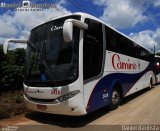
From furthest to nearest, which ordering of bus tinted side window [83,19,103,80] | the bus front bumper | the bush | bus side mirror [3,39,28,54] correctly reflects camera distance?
1. the bush
2. bus side mirror [3,39,28,54]
3. bus tinted side window [83,19,103,80]
4. the bus front bumper

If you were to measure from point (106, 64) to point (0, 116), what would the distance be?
4.21 metres

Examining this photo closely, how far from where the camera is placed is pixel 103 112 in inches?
371

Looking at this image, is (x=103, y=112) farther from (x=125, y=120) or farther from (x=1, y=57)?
(x=1, y=57)

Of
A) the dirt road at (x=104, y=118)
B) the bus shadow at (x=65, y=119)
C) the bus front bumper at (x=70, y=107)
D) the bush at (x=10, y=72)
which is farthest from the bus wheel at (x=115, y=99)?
the bush at (x=10, y=72)

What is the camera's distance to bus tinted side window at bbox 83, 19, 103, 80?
755 cm

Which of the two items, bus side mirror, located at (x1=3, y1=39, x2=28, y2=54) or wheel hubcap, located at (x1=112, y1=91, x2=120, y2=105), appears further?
wheel hubcap, located at (x1=112, y1=91, x2=120, y2=105)

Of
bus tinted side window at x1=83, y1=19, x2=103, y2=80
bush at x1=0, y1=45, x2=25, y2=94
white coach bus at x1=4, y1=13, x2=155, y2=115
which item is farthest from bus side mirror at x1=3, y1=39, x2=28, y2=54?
bush at x1=0, y1=45, x2=25, y2=94

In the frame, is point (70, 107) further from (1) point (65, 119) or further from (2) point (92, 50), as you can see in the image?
(2) point (92, 50)

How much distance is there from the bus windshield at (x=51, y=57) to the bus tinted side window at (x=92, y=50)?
462 millimetres

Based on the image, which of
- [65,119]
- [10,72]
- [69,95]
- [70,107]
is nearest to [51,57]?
[69,95]

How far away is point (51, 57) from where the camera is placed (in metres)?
7.46

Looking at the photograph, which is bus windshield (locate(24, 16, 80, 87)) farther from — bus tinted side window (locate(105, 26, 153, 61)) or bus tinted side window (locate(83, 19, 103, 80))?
bus tinted side window (locate(105, 26, 153, 61))

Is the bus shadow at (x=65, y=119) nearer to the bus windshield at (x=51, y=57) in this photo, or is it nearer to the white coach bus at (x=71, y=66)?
the white coach bus at (x=71, y=66)

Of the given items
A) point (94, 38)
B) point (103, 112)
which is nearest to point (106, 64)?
point (94, 38)
